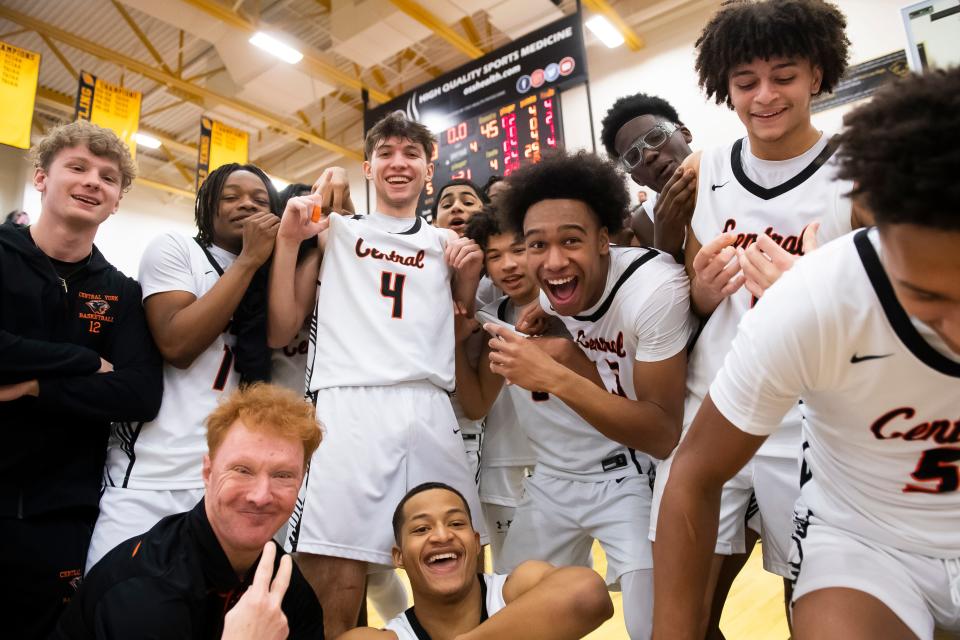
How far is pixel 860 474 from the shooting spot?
4.73ft

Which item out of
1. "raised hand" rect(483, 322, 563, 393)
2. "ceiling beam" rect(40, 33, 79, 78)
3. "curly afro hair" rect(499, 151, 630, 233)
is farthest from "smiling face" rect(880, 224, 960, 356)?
"ceiling beam" rect(40, 33, 79, 78)

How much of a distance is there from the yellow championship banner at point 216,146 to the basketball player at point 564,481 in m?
6.87

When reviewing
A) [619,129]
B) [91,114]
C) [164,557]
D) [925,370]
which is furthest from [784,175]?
[91,114]

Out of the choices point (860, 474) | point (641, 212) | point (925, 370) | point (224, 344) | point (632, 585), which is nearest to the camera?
point (925, 370)

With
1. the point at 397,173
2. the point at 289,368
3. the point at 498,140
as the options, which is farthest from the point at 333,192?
the point at 498,140

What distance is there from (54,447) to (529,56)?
6.09 meters

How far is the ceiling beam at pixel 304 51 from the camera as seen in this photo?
7336mm

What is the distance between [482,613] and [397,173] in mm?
1926

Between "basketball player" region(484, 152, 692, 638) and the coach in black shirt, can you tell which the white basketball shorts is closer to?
the coach in black shirt

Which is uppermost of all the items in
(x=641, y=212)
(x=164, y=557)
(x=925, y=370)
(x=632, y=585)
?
(x=641, y=212)

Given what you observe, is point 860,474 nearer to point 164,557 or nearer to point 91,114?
point 164,557

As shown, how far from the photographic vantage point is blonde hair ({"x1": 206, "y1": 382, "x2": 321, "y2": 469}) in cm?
193

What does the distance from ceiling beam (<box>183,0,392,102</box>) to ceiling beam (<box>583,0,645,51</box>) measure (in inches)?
141

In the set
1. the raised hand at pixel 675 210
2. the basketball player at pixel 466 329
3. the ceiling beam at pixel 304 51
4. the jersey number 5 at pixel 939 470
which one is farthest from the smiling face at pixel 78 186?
the ceiling beam at pixel 304 51
